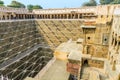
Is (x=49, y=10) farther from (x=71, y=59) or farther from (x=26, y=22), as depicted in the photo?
(x=71, y=59)

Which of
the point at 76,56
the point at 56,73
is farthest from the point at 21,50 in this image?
the point at 76,56

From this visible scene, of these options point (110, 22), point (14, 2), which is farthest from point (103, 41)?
point (14, 2)

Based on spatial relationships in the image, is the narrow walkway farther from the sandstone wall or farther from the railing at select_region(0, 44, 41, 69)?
the railing at select_region(0, 44, 41, 69)

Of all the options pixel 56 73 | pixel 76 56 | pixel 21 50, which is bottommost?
pixel 56 73

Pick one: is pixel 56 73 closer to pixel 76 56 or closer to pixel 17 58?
pixel 76 56

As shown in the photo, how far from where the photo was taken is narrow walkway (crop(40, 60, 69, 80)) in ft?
33.3

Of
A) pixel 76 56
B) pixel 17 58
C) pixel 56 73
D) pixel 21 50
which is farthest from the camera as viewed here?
pixel 21 50

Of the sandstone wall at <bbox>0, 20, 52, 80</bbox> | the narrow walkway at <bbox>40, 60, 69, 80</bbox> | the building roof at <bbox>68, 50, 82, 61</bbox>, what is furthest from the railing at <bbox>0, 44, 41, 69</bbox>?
the building roof at <bbox>68, 50, 82, 61</bbox>

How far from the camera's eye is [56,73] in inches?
427

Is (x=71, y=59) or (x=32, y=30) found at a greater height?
(x=32, y=30)

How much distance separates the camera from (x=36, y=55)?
18359 mm

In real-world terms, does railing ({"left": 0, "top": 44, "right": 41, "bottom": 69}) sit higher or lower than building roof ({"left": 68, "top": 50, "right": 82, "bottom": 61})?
lower

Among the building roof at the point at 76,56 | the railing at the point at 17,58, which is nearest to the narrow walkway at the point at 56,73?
the building roof at the point at 76,56

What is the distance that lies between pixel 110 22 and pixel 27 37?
11646 millimetres
